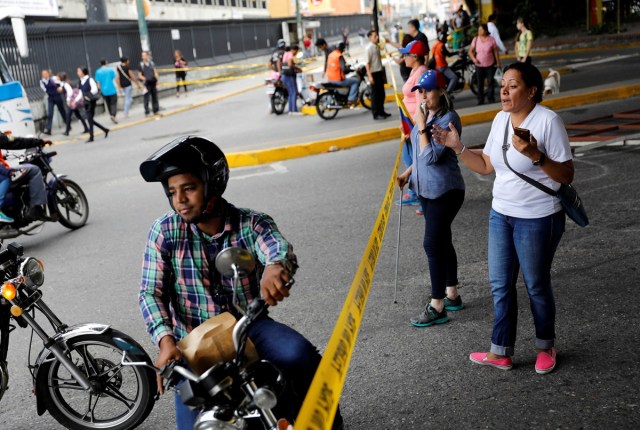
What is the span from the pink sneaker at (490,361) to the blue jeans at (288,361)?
1.87m

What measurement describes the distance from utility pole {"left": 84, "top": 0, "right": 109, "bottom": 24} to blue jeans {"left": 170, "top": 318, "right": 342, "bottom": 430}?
27730 millimetres

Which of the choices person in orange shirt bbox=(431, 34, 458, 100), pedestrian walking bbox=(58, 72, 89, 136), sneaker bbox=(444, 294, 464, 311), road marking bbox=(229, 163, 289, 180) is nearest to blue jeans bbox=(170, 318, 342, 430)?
sneaker bbox=(444, 294, 464, 311)

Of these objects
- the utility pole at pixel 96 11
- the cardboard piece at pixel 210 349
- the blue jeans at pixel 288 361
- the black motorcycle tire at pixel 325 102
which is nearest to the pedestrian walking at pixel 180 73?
the utility pole at pixel 96 11

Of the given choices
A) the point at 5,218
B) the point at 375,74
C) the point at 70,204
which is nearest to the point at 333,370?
the point at 5,218

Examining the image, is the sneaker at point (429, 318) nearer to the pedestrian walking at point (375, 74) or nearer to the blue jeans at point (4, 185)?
the blue jeans at point (4, 185)

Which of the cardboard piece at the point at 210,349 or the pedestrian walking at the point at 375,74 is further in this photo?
the pedestrian walking at the point at 375,74

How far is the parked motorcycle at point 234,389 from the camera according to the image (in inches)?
90.6

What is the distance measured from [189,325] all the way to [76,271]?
502 cm

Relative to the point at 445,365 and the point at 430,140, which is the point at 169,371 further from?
the point at 430,140

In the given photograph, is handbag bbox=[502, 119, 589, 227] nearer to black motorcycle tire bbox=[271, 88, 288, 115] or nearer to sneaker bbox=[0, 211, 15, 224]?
sneaker bbox=[0, 211, 15, 224]

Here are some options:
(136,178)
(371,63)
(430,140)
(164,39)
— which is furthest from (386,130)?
(164,39)

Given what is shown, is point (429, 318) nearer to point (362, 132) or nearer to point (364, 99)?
point (362, 132)

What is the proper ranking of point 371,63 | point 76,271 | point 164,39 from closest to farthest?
point 76,271
point 371,63
point 164,39

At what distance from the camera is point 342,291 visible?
240 inches
